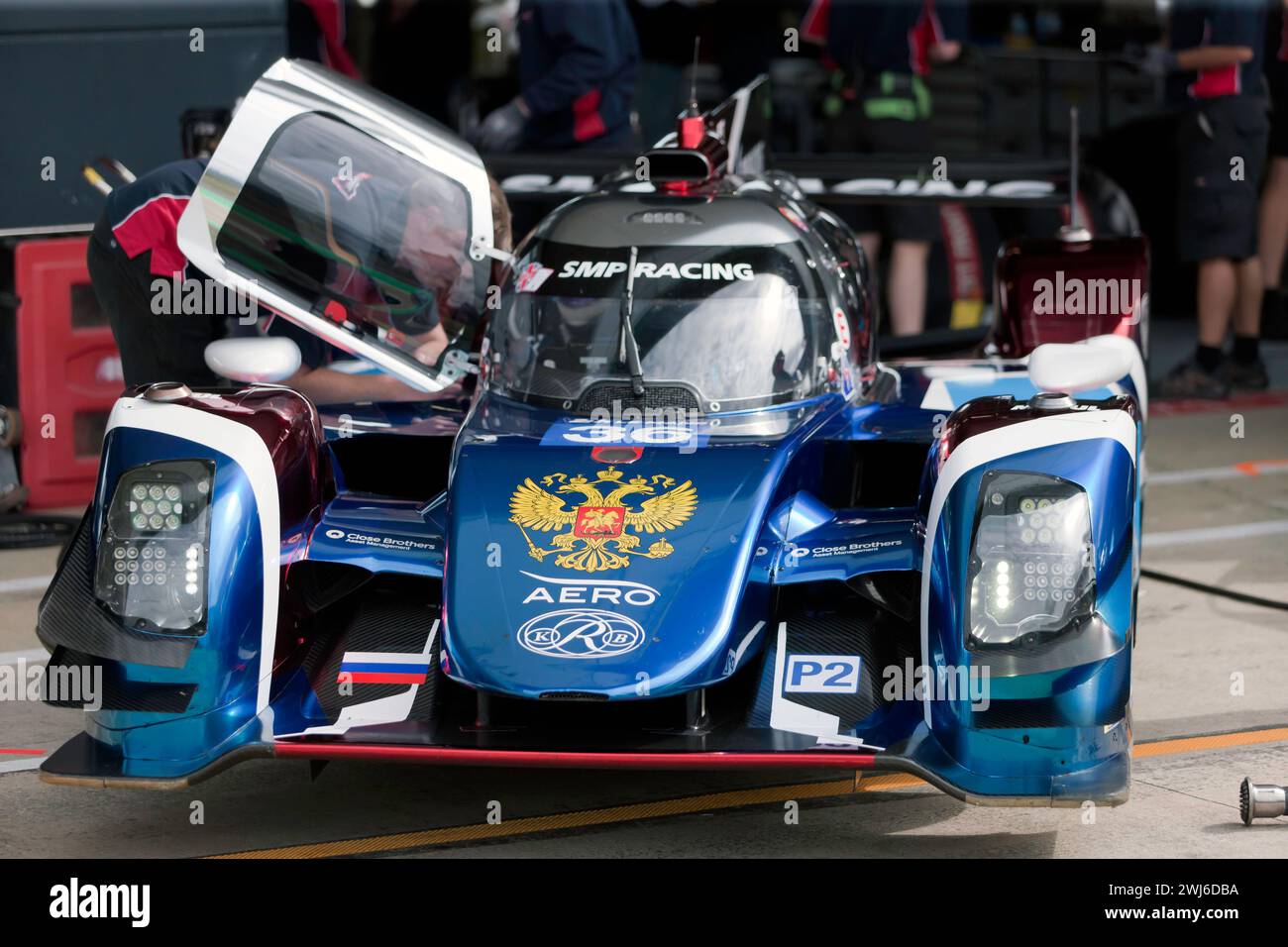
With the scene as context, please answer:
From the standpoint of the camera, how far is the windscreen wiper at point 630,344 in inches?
206

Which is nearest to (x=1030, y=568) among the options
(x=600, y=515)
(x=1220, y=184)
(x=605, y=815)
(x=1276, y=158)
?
(x=600, y=515)

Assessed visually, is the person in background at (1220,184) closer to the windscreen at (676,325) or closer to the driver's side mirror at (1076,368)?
the windscreen at (676,325)

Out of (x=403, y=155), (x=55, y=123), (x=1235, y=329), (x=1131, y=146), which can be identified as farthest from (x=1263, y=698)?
(x=1131, y=146)

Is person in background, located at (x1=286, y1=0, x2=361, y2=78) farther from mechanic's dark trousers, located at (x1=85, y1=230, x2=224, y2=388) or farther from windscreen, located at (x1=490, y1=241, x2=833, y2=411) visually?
windscreen, located at (x1=490, y1=241, x2=833, y2=411)

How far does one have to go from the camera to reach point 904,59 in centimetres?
964

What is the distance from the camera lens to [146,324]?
20.3 feet

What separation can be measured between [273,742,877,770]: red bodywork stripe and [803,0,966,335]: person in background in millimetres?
5734

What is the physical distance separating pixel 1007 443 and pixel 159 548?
2.03m

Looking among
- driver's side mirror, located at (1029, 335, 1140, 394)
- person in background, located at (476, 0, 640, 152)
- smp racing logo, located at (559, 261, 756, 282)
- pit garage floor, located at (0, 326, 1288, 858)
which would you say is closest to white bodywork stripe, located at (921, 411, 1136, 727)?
driver's side mirror, located at (1029, 335, 1140, 394)

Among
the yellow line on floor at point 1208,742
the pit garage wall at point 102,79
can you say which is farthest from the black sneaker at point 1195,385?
the pit garage wall at point 102,79

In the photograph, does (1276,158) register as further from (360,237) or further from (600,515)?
(600,515)

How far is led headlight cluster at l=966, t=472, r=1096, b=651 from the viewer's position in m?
4.29

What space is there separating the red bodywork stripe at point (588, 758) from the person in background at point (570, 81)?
16.3 feet

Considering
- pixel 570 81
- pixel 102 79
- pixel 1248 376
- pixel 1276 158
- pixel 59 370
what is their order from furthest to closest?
pixel 1276 158, pixel 1248 376, pixel 102 79, pixel 570 81, pixel 59 370
